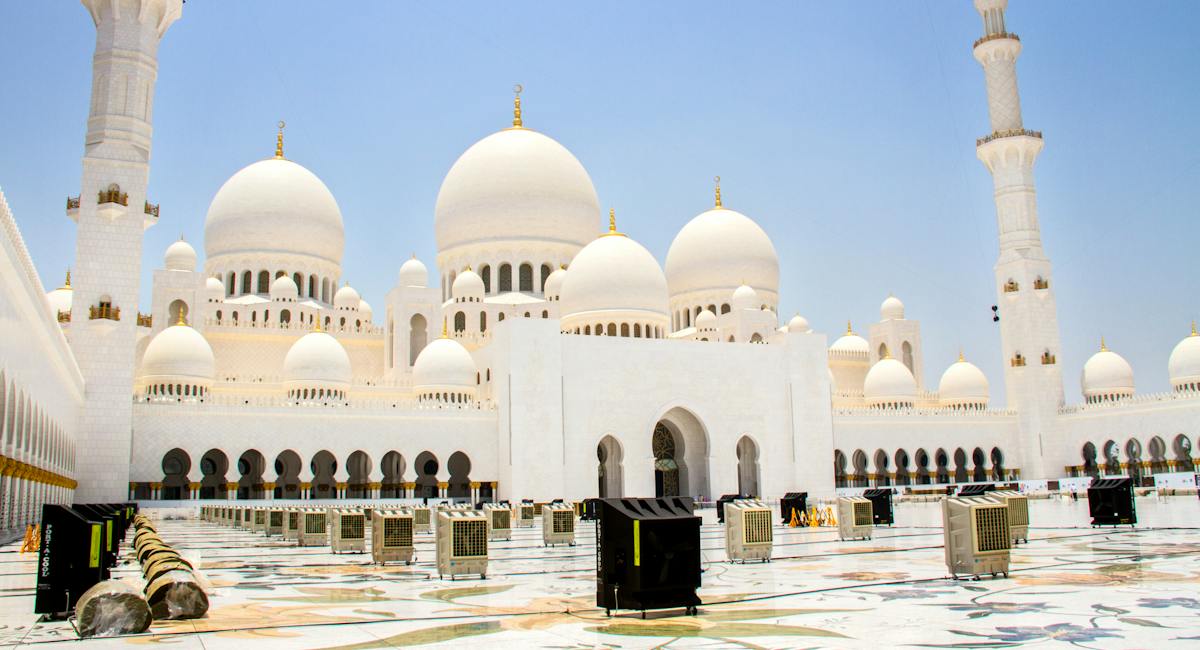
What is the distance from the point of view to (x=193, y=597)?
5137 mm

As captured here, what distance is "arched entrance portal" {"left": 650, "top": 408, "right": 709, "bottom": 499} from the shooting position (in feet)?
88.7

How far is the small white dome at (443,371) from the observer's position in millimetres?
26562

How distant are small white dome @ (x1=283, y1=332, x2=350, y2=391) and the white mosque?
8cm

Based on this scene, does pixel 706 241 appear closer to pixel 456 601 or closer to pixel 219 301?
pixel 219 301

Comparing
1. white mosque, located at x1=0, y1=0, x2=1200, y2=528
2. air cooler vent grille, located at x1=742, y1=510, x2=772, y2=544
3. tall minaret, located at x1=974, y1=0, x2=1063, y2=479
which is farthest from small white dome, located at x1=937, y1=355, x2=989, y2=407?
air cooler vent grille, located at x1=742, y1=510, x2=772, y2=544

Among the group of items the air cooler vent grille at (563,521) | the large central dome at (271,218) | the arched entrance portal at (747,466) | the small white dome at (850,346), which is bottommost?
the air cooler vent grille at (563,521)

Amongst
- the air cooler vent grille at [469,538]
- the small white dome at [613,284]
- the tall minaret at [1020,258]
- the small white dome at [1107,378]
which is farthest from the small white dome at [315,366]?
the small white dome at [1107,378]

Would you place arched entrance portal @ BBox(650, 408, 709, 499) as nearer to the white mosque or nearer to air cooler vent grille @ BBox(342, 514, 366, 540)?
Result: the white mosque

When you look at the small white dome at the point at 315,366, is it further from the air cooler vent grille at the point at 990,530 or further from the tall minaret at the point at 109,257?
the air cooler vent grille at the point at 990,530

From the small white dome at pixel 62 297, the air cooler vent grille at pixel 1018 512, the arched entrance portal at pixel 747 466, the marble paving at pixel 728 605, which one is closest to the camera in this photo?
the marble paving at pixel 728 605

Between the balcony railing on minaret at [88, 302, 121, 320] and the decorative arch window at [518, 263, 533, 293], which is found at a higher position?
the decorative arch window at [518, 263, 533, 293]

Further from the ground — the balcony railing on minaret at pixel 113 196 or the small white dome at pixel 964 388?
the balcony railing on minaret at pixel 113 196

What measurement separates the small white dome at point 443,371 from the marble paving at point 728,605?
1725 centimetres

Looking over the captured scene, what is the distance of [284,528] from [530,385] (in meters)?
12.3
